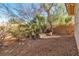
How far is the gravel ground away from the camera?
167 centimetres

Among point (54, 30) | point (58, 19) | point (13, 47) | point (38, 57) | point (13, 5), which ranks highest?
point (13, 5)

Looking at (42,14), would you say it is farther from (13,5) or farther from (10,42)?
(10,42)

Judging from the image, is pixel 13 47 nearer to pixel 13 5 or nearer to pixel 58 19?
pixel 13 5

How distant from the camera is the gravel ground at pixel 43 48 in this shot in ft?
5.49

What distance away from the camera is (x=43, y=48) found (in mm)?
1679

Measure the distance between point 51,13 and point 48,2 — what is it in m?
0.12

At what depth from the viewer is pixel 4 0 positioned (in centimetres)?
171

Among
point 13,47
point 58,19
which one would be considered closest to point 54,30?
point 58,19

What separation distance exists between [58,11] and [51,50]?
41cm

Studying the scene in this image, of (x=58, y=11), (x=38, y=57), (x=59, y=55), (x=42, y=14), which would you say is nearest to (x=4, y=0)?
(x=42, y=14)

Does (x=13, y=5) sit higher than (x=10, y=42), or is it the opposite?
(x=13, y=5)

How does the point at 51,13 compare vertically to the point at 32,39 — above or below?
above

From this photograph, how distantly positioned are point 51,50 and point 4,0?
0.71m

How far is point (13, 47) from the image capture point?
1.68 meters
